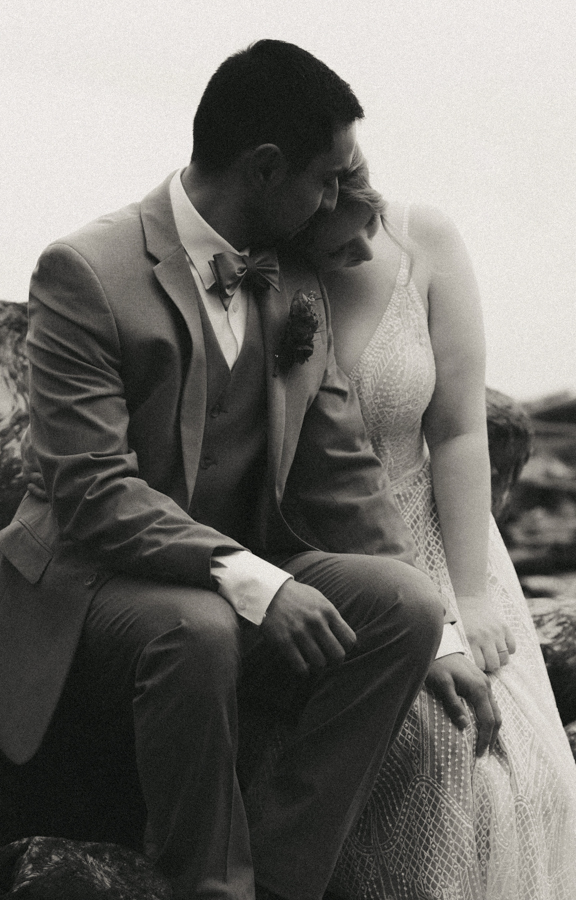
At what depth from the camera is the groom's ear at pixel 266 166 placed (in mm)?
2244

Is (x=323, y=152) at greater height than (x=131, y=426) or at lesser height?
greater

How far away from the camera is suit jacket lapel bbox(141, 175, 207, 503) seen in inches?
85.5

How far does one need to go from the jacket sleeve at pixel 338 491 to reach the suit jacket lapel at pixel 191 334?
0.28m

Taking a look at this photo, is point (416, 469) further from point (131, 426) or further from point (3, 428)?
point (3, 428)

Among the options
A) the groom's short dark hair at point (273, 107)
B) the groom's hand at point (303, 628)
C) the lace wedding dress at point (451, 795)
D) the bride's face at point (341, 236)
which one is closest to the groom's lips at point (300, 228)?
the bride's face at point (341, 236)

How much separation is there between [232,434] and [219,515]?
0.15m

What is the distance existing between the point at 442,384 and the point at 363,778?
903 mm

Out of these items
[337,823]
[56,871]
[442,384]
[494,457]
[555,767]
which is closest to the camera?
[56,871]

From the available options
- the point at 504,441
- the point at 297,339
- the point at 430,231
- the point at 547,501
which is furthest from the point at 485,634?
the point at 547,501

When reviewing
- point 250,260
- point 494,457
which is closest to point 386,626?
point 250,260

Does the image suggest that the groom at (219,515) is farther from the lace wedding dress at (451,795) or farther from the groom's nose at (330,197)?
the lace wedding dress at (451,795)

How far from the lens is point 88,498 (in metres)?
2.01

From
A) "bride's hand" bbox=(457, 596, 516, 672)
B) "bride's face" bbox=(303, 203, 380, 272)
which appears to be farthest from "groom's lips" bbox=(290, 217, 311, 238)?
"bride's hand" bbox=(457, 596, 516, 672)

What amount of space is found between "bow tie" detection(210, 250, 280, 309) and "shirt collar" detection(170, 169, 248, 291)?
0.01 m
